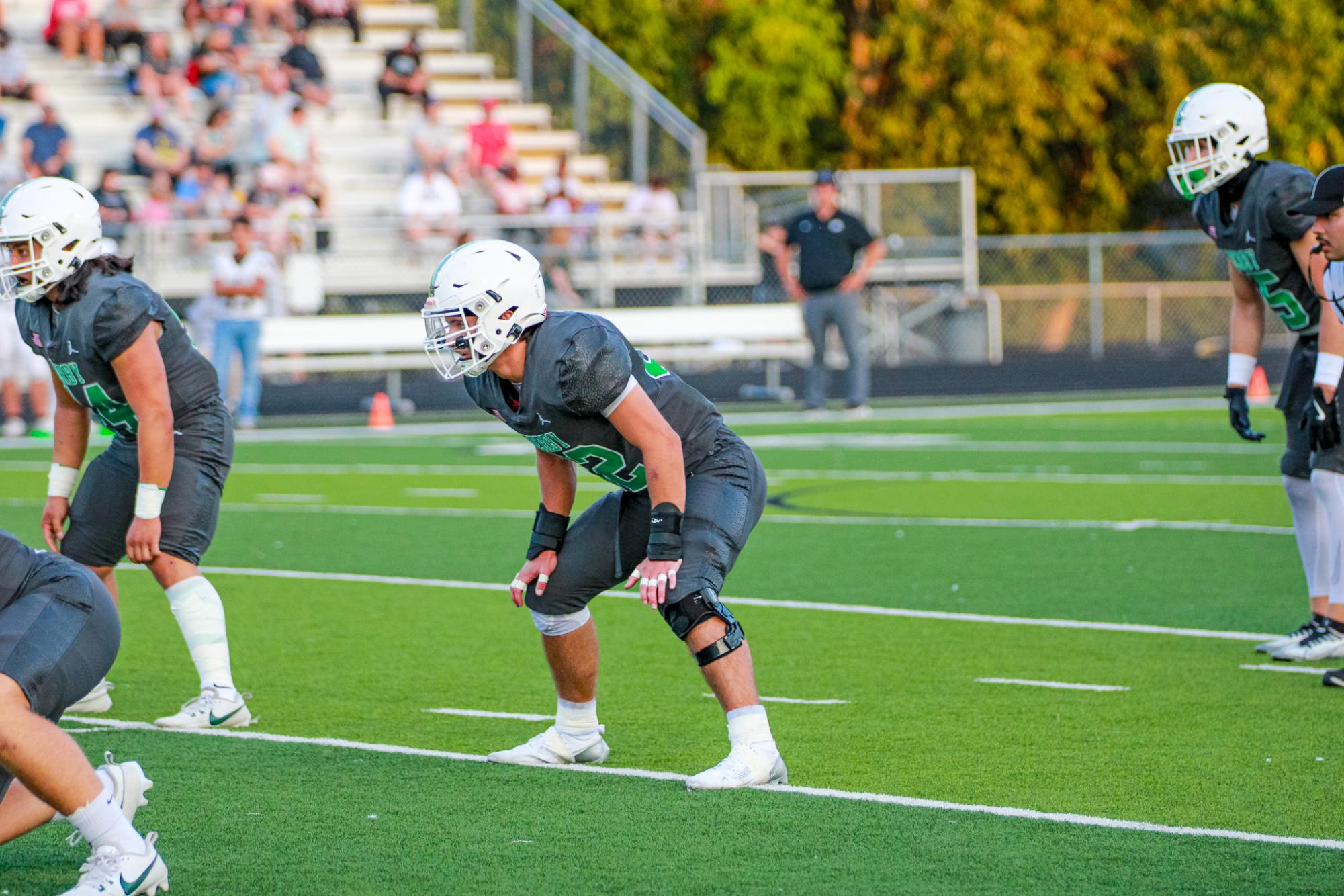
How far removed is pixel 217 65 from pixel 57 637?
20450 mm

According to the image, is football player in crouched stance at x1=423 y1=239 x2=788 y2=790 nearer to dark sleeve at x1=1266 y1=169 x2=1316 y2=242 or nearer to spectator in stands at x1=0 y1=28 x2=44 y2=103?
dark sleeve at x1=1266 y1=169 x2=1316 y2=242

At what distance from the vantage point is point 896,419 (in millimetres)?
18219

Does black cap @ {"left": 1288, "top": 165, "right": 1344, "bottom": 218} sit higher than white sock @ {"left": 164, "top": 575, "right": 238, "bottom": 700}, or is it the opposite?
black cap @ {"left": 1288, "top": 165, "right": 1344, "bottom": 218}

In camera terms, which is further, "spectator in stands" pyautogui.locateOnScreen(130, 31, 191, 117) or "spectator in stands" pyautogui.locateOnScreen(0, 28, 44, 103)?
"spectator in stands" pyautogui.locateOnScreen(130, 31, 191, 117)

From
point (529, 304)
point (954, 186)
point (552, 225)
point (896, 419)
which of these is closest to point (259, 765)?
point (529, 304)

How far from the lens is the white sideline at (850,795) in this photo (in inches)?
190

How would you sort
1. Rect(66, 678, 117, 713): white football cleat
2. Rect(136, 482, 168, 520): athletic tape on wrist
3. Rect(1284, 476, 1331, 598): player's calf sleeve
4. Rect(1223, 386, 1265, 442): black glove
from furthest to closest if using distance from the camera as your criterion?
Rect(1223, 386, 1265, 442): black glove → Rect(1284, 476, 1331, 598): player's calf sleeve → Rect(66, 678, 117, 713): white football cleat → Rect(136, 482, 168, 520): athletic tape on wrist

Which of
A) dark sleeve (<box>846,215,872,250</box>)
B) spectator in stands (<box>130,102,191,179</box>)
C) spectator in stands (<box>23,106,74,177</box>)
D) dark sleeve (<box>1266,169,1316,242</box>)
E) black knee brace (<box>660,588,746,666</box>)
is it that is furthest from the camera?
spectator in stands (<box>130,102,191,179</box>)

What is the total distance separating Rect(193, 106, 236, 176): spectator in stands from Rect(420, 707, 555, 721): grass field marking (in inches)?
648

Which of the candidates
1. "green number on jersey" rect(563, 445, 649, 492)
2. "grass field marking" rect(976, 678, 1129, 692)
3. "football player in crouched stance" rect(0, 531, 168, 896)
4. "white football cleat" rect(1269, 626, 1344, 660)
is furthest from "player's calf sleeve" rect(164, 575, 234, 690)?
"white football cleat" rect(1269, 626, 1344, 660)

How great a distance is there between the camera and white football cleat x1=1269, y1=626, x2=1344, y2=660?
7.10m

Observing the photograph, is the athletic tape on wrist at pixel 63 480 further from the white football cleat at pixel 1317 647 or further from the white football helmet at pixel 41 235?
the white football cleat at pixel 1317 647

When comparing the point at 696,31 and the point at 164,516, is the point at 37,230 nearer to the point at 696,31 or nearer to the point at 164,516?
the point at 164,516

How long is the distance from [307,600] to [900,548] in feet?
10.6
